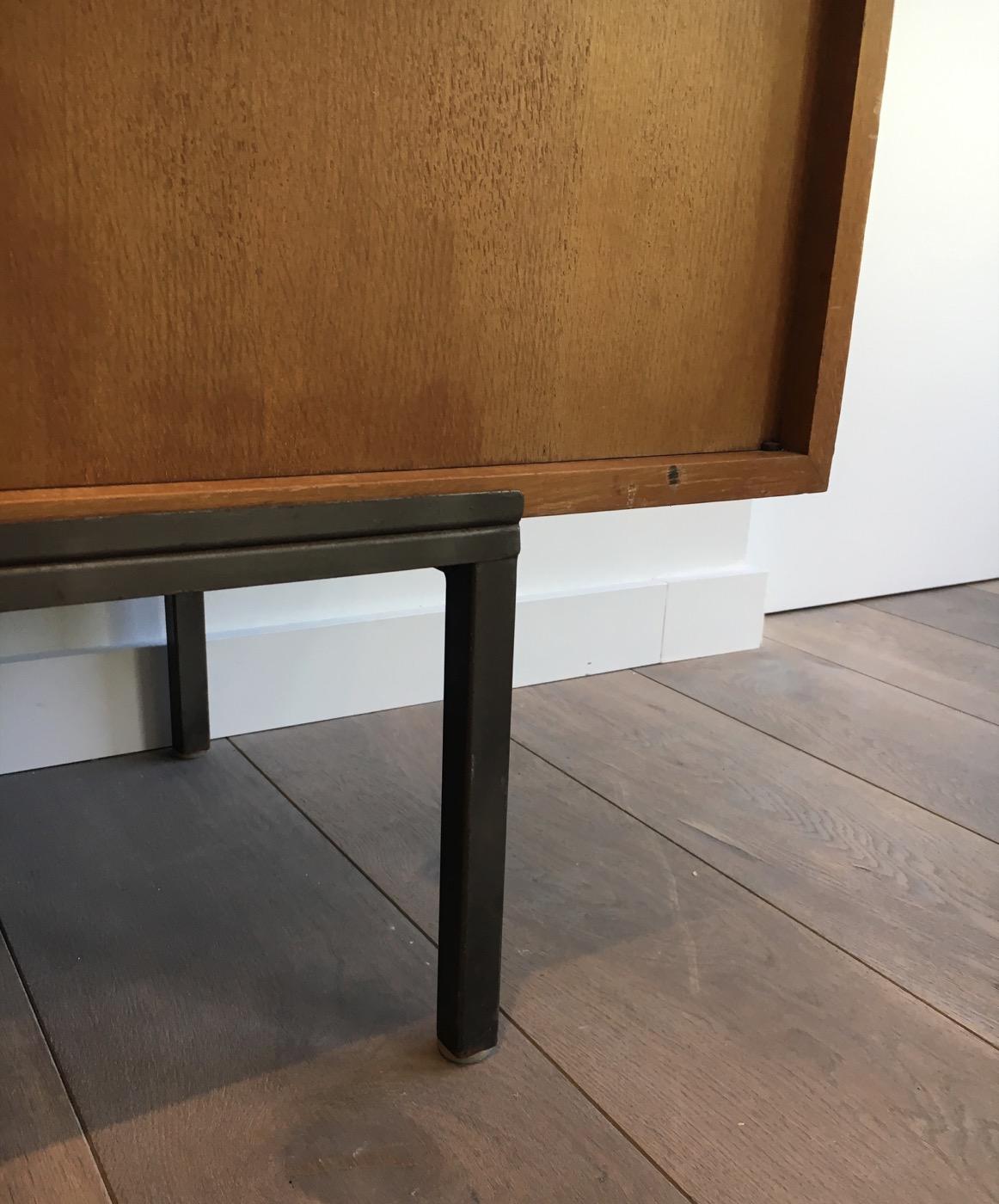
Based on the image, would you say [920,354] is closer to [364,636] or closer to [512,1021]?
[364,636]

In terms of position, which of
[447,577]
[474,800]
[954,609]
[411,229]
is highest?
[411,229]

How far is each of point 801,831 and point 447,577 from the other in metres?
0.58

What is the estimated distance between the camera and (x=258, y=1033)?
2.39ft

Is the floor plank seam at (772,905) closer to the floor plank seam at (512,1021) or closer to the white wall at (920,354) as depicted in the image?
the floor plank seam at (512,1021)

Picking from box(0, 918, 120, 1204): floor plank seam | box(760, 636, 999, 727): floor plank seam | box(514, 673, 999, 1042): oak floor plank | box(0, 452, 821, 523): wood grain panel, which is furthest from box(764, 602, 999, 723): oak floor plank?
box(0, 918, 120, 1204): floor plank seam

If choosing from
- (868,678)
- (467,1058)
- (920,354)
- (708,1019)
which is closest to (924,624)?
(868,678)

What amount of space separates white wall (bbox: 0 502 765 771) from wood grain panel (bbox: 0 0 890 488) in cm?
68

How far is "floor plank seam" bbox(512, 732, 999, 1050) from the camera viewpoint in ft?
2.52

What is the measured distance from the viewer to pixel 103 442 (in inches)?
18.4

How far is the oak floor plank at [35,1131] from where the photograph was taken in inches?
23.6

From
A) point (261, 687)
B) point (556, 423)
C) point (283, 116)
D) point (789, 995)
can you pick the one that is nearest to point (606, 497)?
point (556, 423)

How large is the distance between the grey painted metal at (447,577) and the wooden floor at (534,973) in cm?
8

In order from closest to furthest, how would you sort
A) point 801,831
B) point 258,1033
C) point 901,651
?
point 258,1033, point 801,831, point 901,651

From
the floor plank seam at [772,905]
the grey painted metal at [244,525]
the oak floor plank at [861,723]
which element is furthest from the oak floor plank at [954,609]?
the grey painted metal at [244,525]
